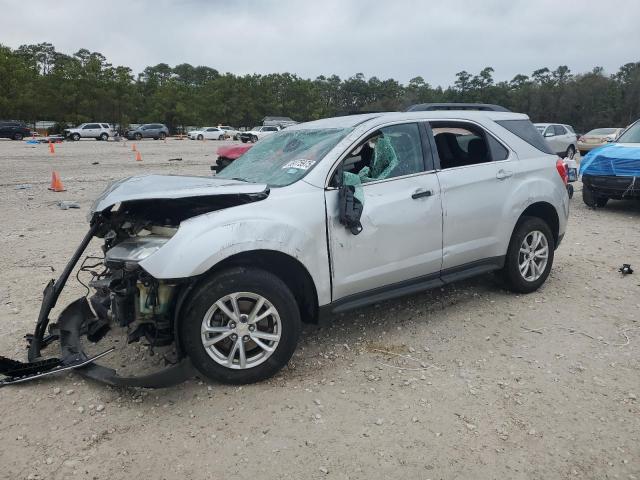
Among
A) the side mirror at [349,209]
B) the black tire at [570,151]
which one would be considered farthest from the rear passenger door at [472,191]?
the black tire at [570,151]

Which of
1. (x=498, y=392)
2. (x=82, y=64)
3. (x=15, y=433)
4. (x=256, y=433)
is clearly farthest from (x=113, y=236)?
(x=82, y=64)

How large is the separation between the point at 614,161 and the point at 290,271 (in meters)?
7.84

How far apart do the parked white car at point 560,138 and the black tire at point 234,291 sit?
20.4 metres

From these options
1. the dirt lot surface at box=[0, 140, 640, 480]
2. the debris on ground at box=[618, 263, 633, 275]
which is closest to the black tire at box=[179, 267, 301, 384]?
the dirt lot surface at box=[0, 140, 640, 480]

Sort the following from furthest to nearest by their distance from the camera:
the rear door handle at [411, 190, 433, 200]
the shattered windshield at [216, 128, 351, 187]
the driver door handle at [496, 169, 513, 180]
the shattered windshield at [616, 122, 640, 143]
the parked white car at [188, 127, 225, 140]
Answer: the parked white car at [188, 127, 225, 140] < the shattered windshield at [616, 122, 640, 143] < the driver door handle at [496, 169, 513, 180] < the rear door handle at [411, 190, 433, 200] < the shattered windshield at [216, 128, 351, 187]

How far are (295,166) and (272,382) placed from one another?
159 cm

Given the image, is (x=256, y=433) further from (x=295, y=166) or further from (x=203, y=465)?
(x=295, y=166)

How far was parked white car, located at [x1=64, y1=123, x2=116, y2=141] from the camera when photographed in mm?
46344

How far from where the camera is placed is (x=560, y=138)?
71.5ft

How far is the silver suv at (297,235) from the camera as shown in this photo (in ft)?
10.6

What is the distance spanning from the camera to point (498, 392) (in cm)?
334

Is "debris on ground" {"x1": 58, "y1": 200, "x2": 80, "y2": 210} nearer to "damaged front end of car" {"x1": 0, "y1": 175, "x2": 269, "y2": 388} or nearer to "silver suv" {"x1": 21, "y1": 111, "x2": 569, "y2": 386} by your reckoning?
"silver suv" {"x1": 21, "y1": 111, "x2": 569, "y2": 386}

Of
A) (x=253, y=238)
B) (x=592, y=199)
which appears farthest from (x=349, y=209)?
(x=592, y=199)

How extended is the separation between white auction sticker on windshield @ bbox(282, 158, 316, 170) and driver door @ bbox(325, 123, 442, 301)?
0.29 meters
